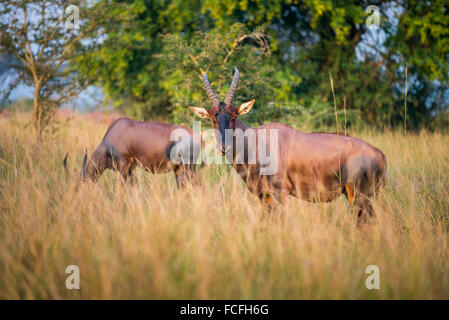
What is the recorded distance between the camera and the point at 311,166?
406 cm

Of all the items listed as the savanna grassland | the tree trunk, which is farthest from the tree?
the savanna grassland

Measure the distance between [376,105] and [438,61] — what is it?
265cm

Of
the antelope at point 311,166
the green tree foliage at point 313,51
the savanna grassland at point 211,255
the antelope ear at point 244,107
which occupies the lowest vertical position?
the savanna grassland at point 211,255

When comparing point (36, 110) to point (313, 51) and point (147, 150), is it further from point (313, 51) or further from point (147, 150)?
point (313, 51)

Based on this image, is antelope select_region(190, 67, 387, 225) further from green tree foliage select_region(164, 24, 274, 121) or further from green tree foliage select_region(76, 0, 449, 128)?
green tree foliage select_region(76, 0, 449, 128)

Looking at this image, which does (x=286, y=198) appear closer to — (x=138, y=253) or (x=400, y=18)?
(x=138, y=253)

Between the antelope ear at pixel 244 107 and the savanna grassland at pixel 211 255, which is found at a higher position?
the antelope ear at pixel 244 107

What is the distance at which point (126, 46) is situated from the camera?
42.2 ft

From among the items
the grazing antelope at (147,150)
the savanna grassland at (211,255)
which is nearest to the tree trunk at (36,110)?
the grazing antelope at (147,150)

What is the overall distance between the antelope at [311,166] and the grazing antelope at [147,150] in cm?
132

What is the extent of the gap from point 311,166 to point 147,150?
8.79ft

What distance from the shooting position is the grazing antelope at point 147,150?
5391 millimetres

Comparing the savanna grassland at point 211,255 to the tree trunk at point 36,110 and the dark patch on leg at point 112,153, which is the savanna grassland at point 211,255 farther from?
the tree trunk at point 36,110

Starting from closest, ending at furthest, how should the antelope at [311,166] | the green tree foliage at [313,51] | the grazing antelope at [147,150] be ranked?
the antelope at [311,166]
the grazing antelope at [147,150]
the green tree foliage at [313,51]
